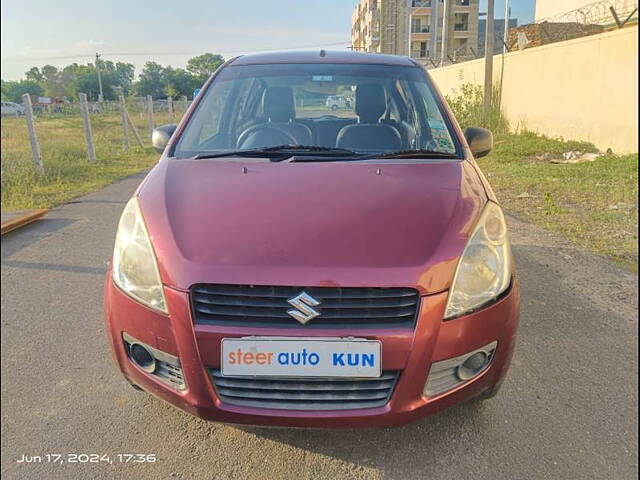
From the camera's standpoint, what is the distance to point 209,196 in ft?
6.72

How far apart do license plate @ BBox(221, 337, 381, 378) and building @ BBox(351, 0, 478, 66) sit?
77.3 ft

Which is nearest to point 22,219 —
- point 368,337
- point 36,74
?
point 368,337

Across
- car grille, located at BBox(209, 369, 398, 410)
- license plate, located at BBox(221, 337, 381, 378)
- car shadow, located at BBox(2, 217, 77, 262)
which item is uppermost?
license plate, located at BBox(221, 337, 381, 378)

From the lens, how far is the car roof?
3131 mm

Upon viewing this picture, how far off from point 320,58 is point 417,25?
6017 centimetres

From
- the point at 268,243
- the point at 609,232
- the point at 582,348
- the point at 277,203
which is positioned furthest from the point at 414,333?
the point at 609,232

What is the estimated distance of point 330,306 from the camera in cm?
163

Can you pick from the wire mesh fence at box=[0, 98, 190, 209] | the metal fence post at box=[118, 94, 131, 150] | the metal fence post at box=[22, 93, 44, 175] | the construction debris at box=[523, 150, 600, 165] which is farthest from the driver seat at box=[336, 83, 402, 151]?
the metal fence post at box=[118, 94, 131, 150]

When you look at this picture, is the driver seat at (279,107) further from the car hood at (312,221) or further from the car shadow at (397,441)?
the car shadow at (397,441)

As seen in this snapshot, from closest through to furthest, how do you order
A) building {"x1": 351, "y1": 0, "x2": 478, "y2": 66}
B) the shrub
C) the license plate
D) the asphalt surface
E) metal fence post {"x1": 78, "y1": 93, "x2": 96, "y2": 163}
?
the license plate < the asphalt surface < metal fence post {"x1": 78, "y1": 93, "x2": 96, "y2": 163} < the shrub < building {"x1": 351, "y1": 0, "x2": 478, "y2": 66}

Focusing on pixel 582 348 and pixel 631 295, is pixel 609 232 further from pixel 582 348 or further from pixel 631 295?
pixel 582 348

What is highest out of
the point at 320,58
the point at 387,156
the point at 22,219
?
the point at 320,58

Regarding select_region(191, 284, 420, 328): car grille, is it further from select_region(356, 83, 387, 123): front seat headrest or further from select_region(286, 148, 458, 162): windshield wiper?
select_region(356, 83, 387, 123): front seat headrest

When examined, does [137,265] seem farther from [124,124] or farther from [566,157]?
[124,124]
